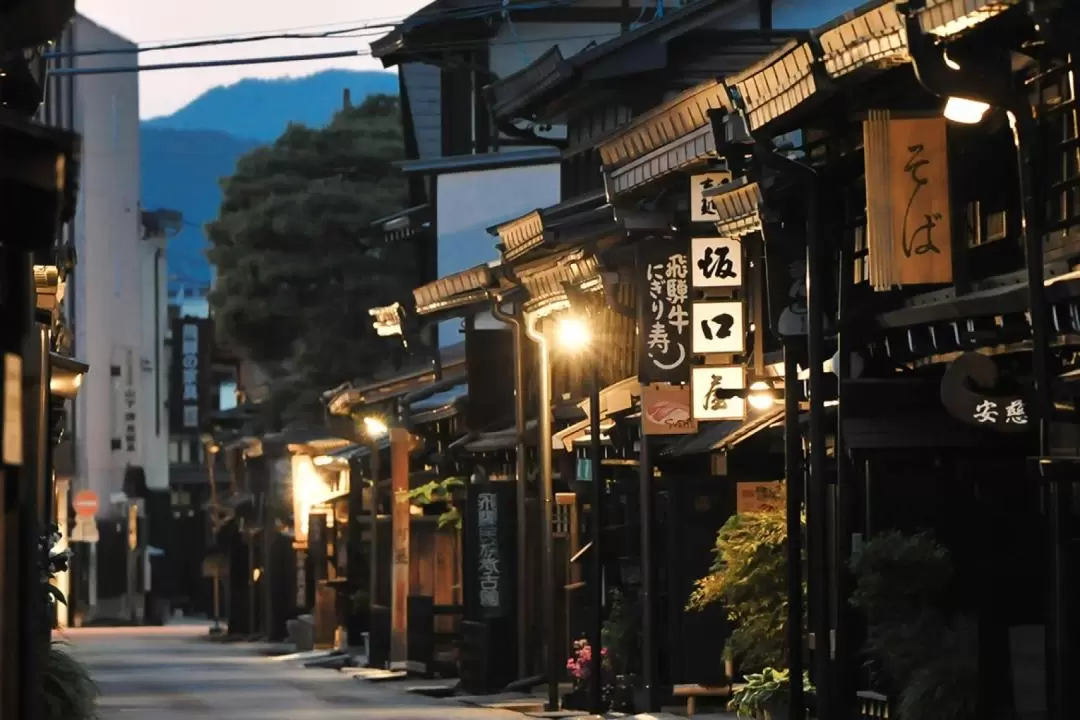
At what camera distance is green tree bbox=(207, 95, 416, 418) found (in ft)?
214

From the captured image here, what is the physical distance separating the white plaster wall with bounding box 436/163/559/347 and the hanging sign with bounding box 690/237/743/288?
22.8 metres

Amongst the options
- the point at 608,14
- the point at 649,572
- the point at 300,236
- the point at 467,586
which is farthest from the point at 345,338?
the point at 649,572

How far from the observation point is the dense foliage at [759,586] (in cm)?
2544

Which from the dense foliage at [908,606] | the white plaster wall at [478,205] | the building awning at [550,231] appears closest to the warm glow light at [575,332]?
the building awning at [550,231]

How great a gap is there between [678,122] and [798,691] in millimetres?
6868

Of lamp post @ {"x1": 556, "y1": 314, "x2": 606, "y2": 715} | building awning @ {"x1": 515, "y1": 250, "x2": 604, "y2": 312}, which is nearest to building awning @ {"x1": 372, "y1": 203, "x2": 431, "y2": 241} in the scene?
building awning @ {"x1": 515, "y1": 250, "x2": 604, "y2": 312}

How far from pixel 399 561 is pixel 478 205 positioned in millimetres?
10472

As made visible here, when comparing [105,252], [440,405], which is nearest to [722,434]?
[440,405]

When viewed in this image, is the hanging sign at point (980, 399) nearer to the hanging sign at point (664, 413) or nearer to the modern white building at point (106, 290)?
the hanging sign at point (664, 413)

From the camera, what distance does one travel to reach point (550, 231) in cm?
3412

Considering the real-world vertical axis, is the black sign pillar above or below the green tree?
below

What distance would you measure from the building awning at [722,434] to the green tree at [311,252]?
34794 millimetres

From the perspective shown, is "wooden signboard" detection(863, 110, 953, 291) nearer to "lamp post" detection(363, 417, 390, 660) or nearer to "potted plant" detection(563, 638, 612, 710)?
"potted plant" detection(563, 638, 612, 710)

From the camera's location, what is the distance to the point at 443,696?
37.0 metres
